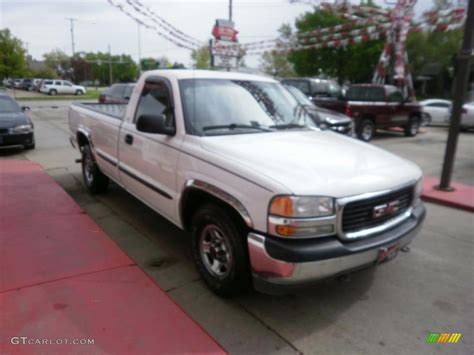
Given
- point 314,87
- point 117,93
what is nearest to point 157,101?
point 117,93

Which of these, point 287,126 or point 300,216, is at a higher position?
point 287,126

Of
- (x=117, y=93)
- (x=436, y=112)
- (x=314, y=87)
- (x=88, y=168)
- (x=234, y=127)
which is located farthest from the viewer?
(x=436, y=112)

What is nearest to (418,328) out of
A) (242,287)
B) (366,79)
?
(242,287)

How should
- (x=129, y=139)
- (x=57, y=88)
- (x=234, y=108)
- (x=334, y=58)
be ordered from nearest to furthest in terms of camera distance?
(x=234, y=108), (x=129, y=139), (x=334, y=58), (x=57, y=88)

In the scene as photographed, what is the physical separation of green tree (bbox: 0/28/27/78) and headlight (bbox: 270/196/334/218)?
43.9 metres

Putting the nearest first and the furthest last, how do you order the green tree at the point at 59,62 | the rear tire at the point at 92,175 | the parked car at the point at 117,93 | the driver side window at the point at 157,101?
the driver side window at the point at 157,101, the rear tire at the point at 92,175, the parked car at the point at 117,93, the green tree at the point at 59,62

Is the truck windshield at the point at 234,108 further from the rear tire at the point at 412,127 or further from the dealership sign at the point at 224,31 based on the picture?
the rear tire at the point at 412,127

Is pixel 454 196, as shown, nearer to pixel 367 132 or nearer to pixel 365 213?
pixel 365 213

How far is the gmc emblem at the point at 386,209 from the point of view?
9.45 feet

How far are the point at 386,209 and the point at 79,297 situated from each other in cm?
258

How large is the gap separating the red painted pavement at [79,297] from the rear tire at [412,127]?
12.8m

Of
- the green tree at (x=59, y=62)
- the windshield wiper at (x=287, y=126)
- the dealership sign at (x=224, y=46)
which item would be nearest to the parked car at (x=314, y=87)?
the dealership sign at (x=224, y=46)

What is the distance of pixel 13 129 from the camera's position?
9016 millimetres

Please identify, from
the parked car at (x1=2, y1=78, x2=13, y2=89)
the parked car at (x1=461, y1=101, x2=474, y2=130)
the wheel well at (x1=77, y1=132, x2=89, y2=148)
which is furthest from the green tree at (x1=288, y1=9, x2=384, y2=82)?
the parked car at (x1=2, y1=78, x2=13, y2=89)
